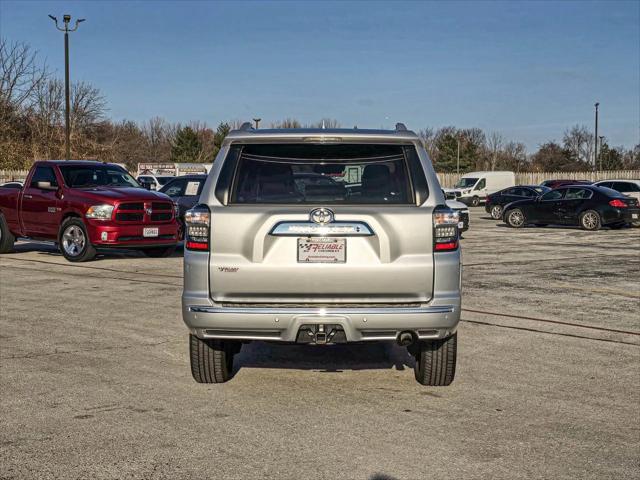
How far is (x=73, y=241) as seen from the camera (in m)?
16.0

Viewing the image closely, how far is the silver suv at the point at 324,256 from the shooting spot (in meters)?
5.59

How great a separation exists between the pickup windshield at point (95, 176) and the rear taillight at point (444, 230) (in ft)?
40.0

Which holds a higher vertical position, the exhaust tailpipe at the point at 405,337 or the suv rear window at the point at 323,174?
the suv rear window at the point at 323,174

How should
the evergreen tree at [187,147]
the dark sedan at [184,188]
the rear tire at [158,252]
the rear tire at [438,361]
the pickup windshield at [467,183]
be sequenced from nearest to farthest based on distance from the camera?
the rear tire at [438,361], the rear tire at [158,252], the dark sedan at [184,188], the pickup windshield at [467,183], the evergreen tree at [187,147]

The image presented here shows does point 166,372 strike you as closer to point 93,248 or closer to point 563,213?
point 93,248

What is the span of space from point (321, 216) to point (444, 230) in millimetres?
853

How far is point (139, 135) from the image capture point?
10606 centimetres

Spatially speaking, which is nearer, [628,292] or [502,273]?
[628,292]

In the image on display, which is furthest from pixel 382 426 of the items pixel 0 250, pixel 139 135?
pixel 139 135

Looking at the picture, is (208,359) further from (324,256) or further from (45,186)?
(45,186)

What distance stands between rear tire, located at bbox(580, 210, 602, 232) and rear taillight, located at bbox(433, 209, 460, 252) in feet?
76.8

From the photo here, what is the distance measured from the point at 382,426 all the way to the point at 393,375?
146 cm

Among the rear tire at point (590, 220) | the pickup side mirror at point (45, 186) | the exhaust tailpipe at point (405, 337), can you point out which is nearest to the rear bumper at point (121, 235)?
the pickup side mirror at point (45, 186)

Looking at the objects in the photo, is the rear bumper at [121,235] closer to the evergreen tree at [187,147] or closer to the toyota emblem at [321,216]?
the toyota emblem at [321,216]
